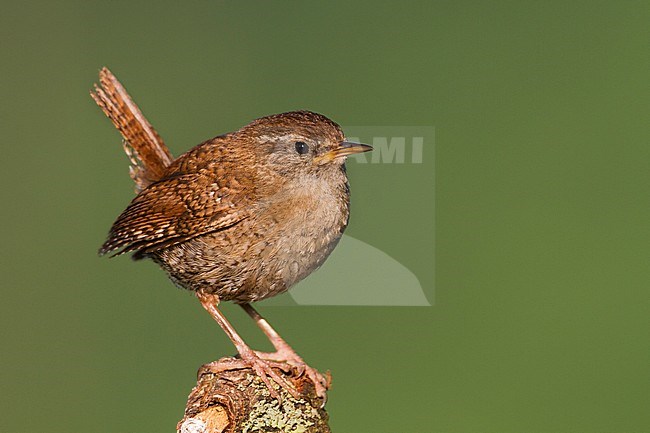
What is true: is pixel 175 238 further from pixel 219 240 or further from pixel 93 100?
pixel 93 100

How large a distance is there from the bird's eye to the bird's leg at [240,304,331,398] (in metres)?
0.70

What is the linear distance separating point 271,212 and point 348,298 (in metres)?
0.37

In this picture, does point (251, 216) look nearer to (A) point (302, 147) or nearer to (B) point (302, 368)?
(A) point (302, 147)

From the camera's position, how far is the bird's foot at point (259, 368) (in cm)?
282

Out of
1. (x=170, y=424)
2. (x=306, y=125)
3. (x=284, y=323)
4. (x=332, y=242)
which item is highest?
(x=306, y=125)

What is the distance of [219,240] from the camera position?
2.99 m

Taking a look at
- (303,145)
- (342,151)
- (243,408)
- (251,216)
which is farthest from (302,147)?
(243,408)

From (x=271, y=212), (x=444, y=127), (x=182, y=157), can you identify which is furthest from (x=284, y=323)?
(x=444, y=127)

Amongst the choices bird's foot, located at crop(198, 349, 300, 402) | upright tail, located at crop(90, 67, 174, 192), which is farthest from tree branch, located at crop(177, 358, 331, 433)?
upright tail, located at crop(90, 67, 174, 192)

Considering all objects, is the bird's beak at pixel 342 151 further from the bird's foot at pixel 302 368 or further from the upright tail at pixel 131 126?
the upright tail at pixel 131 126

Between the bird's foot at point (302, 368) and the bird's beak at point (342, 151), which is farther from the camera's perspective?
the bird's foot at point (302, 368)

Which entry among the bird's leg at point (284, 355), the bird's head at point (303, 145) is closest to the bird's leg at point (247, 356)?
the bird's leg at point (284, 355)

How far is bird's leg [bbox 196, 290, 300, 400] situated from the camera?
2.83 meters

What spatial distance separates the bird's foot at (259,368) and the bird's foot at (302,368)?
0.26 feet
